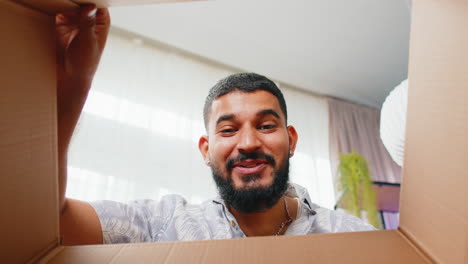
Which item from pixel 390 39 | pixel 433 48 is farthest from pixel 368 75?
pixel 433 48

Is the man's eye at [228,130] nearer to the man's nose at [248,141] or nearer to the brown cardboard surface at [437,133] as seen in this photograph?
the man's nose at [248,141]

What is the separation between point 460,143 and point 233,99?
2.15 ft

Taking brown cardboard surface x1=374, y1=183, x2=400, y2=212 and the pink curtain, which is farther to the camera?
the pink curtain

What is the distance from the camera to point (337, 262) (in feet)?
1.06

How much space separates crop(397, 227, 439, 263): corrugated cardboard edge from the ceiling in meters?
1.96

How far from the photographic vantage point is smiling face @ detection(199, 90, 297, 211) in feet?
2.69

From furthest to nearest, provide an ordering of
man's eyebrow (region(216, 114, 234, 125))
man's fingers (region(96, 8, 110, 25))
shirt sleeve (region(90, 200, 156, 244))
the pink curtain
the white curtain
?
the pink curtain → the white curtain → man's eyebrow (region(216, 114, 234, 125)) → shirt sleeve (region(90, 200, 156, 244)) → man's fingers (region(96, 8, 110, 25))

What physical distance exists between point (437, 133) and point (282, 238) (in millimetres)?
205

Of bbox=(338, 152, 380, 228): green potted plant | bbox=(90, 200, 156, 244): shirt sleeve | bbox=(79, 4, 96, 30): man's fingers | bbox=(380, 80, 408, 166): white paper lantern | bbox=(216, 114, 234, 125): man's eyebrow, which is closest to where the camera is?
bbox=(79, 4, 96, 30): man's fingers

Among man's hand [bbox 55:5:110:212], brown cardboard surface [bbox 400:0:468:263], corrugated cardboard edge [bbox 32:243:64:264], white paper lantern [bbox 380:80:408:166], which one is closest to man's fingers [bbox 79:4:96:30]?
man's hand [bbox 55:5:110:212]

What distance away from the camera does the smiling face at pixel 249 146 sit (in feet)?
2.69

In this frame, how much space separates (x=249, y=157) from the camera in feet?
2.69

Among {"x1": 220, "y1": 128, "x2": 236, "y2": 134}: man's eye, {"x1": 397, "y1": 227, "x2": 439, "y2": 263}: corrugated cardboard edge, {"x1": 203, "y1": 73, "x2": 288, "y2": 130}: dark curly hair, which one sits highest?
{"x1": 203, "y1": 73, "x2": 288, "y2": 130}: dark curly hair

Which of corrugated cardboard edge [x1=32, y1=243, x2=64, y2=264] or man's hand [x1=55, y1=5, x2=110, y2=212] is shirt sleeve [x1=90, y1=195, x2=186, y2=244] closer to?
man's hand [x1=55, y1=5, x2=110, y2=212]
